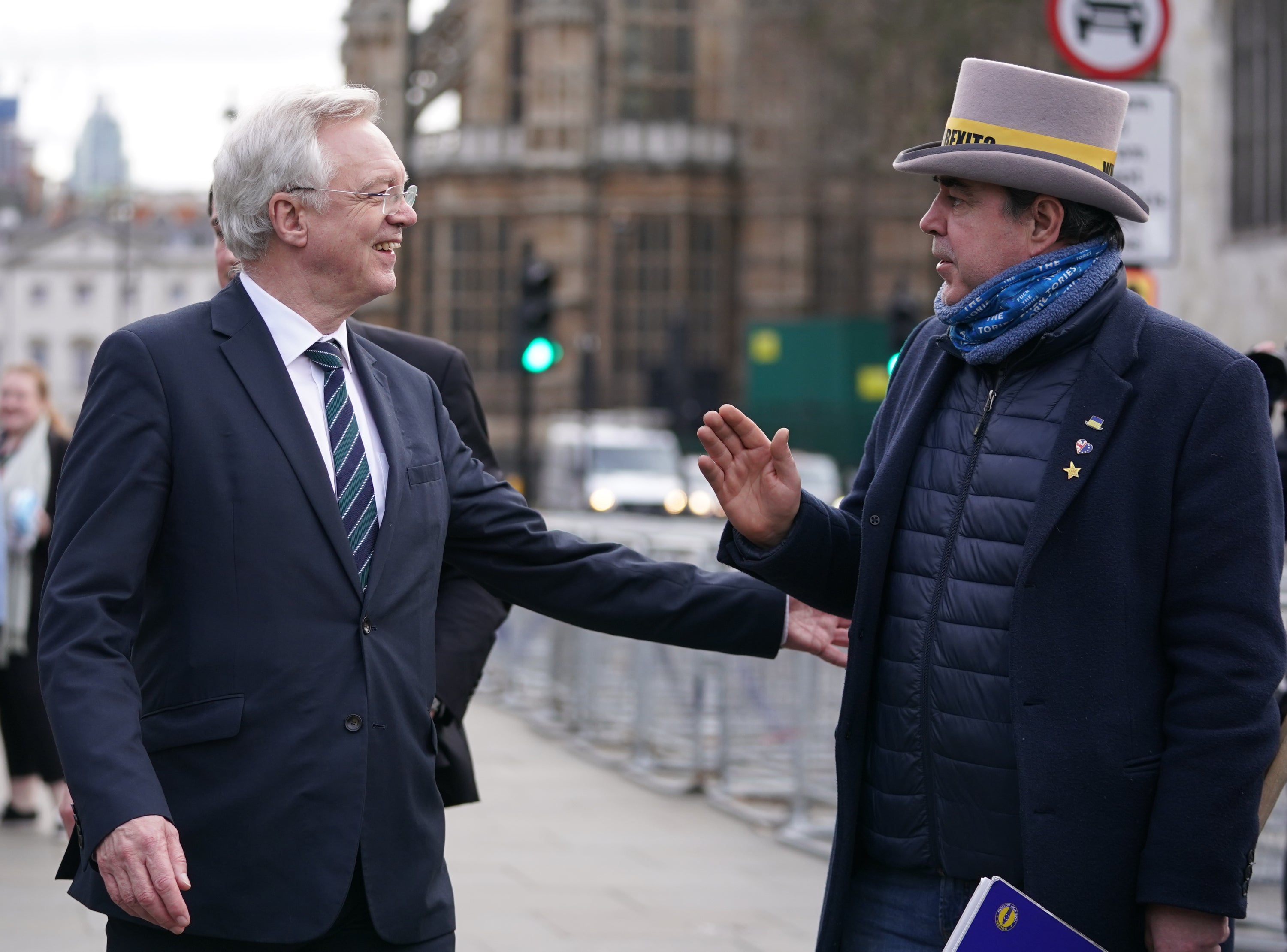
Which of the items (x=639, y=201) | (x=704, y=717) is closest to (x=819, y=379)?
(x=639, y=201)

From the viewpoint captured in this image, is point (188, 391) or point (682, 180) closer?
point (188, 391)

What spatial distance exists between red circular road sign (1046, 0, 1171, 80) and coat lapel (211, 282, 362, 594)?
16.9ft

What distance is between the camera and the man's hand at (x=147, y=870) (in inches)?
113

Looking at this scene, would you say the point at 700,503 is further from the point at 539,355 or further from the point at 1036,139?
the point at 1036,139

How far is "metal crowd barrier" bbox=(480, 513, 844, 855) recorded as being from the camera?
8.85m

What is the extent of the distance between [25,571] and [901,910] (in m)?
6.75

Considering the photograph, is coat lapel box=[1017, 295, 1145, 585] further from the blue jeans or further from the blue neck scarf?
the blue jeans

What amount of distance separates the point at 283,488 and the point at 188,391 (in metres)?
0.22

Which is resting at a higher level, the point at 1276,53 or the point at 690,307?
the point at 1276,53

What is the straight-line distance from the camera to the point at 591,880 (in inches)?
310

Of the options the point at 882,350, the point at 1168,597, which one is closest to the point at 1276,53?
the point at 882,350

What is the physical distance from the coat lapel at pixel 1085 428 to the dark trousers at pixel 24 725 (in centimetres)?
662

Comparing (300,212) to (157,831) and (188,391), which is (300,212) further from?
(157,831)

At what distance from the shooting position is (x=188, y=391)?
318 centimetres
